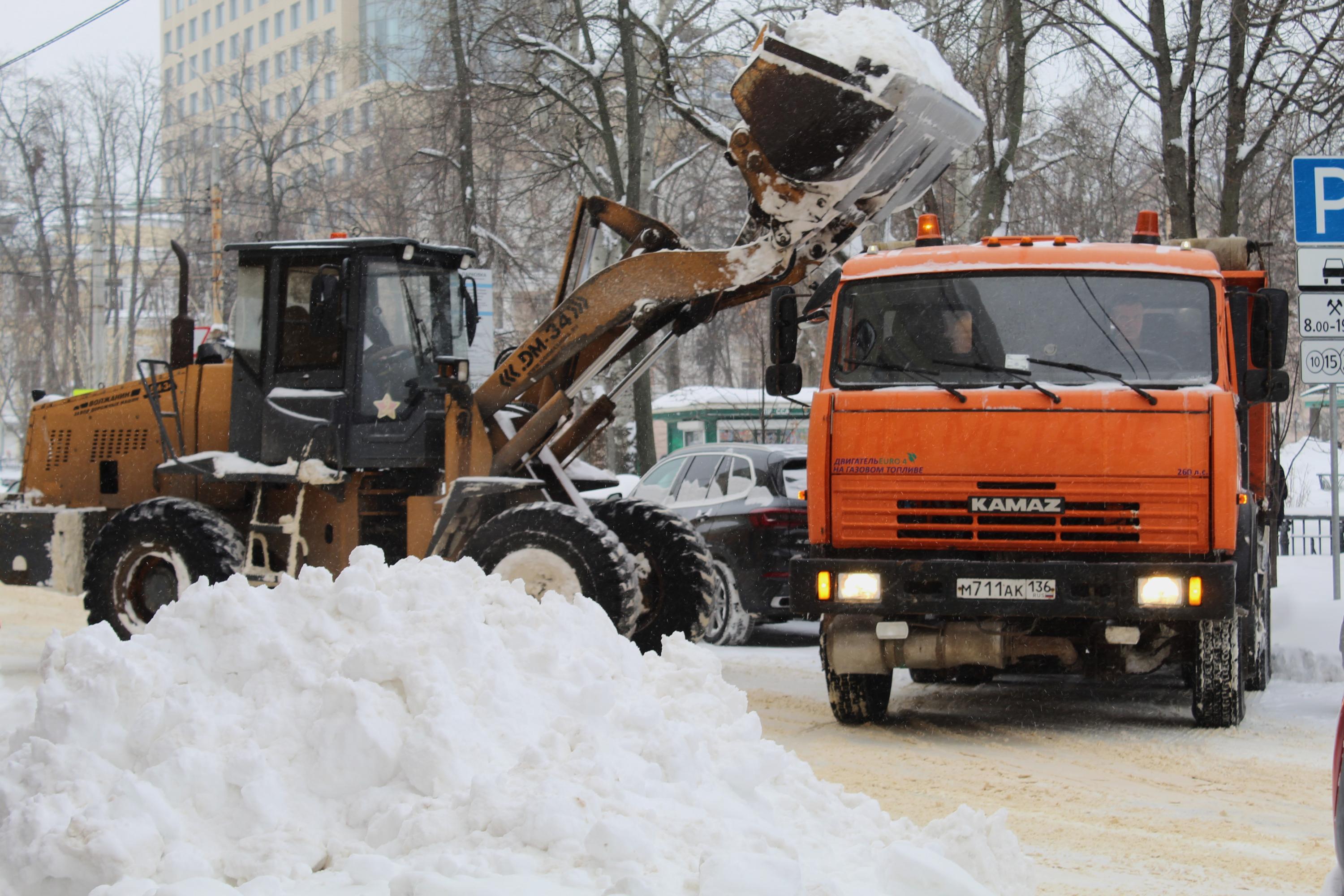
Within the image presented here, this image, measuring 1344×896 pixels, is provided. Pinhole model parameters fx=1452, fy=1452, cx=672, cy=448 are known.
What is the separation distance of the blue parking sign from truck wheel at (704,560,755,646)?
498 centimetres

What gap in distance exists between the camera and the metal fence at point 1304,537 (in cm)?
1905

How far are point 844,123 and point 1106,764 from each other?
3768 millimetres

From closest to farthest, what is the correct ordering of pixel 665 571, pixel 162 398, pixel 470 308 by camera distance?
1. pixel 665 571
2. pixel 470 308
3. pixel 162 398

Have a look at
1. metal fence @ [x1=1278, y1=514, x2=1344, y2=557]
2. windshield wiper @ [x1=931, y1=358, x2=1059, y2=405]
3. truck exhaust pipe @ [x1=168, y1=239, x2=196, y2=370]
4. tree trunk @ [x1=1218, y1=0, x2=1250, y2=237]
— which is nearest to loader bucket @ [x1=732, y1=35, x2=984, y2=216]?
windshield wiper @ [x1=931, y1=358, x2=1059, y2=405]

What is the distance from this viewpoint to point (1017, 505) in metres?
7.51

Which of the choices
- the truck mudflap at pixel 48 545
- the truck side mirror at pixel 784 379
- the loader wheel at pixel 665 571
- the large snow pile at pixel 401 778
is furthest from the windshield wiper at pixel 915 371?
the truck mudflap at pixel 48 545

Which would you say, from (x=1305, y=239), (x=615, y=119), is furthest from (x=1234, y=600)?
(x=615, y=119)

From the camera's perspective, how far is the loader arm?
8.23m

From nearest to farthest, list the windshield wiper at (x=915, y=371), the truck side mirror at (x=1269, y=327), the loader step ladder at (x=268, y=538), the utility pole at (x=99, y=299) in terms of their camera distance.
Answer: the windshield wiper at (x=915, y=371) < the truck side mirror at (x=1269, y=327) < the loader step ladder at (x=268, y=538) < the utility pole at (x=99, y=299)

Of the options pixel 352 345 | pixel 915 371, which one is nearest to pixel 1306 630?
pixel 915 371

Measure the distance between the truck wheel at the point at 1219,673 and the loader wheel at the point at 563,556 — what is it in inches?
126

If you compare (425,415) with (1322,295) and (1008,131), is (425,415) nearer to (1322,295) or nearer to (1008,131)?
Result: (1322,295)

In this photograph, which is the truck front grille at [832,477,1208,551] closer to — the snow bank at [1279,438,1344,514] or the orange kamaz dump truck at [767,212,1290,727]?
the orange kamaz dump truck at [767,212,1290,727]

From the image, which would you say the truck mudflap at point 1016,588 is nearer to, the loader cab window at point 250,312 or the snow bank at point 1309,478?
the loader cab window at point 250,312
